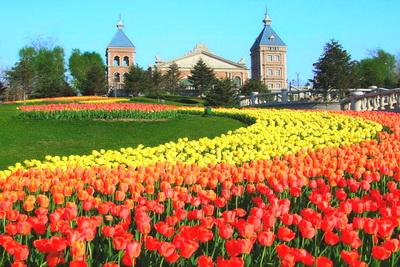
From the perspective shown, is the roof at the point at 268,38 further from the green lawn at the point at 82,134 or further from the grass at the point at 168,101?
the green lawn at the point at 82,134

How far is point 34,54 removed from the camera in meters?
76.6

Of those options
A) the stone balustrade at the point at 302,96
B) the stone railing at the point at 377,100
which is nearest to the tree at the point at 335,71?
the stone balustrade at the point at 302,96

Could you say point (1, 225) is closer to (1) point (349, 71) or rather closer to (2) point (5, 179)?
(2) point (5, 179)

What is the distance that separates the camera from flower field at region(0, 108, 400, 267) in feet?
7.74

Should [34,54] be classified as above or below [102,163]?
above

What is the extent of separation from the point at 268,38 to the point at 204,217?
9991cm

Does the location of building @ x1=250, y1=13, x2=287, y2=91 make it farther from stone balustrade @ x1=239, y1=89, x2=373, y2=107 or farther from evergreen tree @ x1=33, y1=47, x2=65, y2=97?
stone balustrade @ x1=239, y1=89, x2=373, y2=107

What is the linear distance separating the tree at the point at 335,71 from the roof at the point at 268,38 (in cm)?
6846

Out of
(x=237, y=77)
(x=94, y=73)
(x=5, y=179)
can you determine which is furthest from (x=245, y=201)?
(x=237, y=77)

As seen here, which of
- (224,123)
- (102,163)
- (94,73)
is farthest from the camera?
(94,73)

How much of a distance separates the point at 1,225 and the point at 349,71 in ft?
96.1

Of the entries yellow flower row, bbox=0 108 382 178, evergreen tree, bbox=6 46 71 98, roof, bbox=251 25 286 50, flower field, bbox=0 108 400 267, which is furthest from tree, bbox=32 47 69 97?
flower field, bbox=0 108 400 267

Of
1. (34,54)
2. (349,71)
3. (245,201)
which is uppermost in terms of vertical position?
(34,54)

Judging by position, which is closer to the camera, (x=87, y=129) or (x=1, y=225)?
(x=1, y=225)
